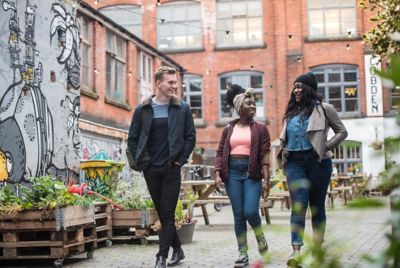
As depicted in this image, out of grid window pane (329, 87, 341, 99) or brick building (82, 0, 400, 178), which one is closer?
brick building (82, 0, 400, 178)

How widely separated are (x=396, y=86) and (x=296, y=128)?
506cm

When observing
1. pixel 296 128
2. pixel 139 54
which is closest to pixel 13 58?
pixel 296 128

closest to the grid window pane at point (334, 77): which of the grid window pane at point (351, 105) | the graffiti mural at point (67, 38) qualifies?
the grid window pane at point (351, 105)

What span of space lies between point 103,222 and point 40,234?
5.45 feet

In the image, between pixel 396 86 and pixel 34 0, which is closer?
pixel 396 86

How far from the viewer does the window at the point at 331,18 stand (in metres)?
29.9

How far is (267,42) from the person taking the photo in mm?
30141

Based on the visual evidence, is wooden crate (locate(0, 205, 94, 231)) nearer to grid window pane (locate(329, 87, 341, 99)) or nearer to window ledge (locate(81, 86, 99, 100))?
window ledge (locate(81, 86, 99, 100))

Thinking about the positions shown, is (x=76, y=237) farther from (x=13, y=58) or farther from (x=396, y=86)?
(x=396, y=86)

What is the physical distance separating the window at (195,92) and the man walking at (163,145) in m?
24.6

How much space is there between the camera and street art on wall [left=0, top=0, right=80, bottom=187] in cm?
851

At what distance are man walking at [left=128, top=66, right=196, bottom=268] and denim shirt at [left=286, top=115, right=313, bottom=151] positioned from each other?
0.96 m

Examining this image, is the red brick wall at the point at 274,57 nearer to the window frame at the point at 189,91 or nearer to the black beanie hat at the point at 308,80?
the window frame at the point at 189,91

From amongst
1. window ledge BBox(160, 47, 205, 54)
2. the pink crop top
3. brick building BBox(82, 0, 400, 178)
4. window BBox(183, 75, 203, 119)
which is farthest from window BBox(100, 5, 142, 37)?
the pink crop top
